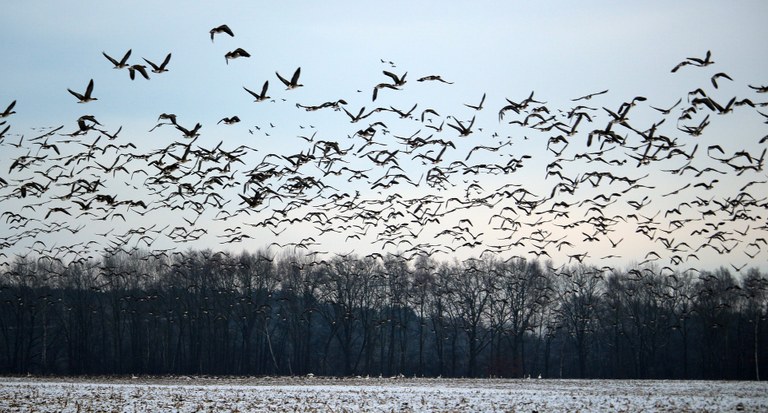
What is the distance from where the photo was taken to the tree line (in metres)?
72.0

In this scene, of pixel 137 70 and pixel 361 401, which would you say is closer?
pixel 137 70

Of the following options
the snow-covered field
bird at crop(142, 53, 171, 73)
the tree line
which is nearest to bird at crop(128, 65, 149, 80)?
bird at crop(142, 53, 171, 73)

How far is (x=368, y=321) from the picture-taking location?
78125mm

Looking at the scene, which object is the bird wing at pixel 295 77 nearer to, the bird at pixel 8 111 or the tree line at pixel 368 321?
the bird at pixel 8 111

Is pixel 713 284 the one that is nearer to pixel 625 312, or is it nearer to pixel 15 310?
pixel 625 312

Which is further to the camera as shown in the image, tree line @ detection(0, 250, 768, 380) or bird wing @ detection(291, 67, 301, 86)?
tree line @ detection(0, 250, 768, 380)

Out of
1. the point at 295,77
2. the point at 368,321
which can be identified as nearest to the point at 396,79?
the point at 295,77

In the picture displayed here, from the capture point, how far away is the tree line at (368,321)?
72.0 m

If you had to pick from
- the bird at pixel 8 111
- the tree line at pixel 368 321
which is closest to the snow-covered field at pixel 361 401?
the bird at pixel 8 111

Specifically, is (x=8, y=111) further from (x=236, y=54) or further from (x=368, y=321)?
(x=368, y=321)

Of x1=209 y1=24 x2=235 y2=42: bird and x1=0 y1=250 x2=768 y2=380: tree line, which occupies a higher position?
x1=209 y1=24 x2=235 y2=42: bird

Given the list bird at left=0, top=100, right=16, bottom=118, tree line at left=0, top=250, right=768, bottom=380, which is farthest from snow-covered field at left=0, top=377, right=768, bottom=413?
tree line at left=0, top=250, right=768, bottom=380

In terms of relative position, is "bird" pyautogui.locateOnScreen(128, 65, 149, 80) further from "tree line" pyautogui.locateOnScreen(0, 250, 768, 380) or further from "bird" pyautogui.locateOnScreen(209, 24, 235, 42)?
"tree line" pyautogui.locateOnScreen(0, 250, 768, 380)

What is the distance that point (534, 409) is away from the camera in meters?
23.1
